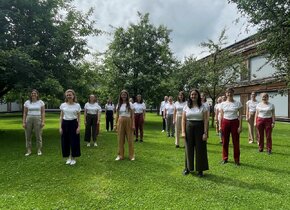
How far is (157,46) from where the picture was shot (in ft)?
84.7

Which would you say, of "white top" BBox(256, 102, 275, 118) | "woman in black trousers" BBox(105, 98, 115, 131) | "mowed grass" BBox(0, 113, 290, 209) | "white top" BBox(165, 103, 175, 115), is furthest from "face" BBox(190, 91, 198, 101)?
"woman in black trousers" BBox(105, 98, 115, 131)

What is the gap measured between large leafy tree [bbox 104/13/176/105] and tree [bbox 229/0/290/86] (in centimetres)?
1315

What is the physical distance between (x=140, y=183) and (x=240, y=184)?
7.05 feet

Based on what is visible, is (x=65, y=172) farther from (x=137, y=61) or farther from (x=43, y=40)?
(x=137, y=61)

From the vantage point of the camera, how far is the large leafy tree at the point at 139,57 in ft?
82.1

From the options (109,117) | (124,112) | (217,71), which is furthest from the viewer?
(217,71)

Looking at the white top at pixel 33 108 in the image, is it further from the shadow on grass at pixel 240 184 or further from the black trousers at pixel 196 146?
the shadow on grass at pixel 240 184

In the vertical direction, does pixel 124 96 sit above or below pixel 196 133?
above

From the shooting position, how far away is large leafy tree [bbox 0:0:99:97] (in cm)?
1403

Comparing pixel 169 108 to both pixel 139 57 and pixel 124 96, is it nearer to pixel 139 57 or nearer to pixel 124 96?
pixel 124 96

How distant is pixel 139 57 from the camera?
25062 millimetres

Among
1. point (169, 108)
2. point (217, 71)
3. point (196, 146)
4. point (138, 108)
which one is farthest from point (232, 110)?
point (217, 71)

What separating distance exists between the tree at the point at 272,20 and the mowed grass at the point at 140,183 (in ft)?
12.3

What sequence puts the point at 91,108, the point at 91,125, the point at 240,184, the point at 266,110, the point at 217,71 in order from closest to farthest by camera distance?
1. the point at 240,184
2. the point at 266,110
3. the point at 91,108
4. the point at 91,125
5. the point at 217,71
